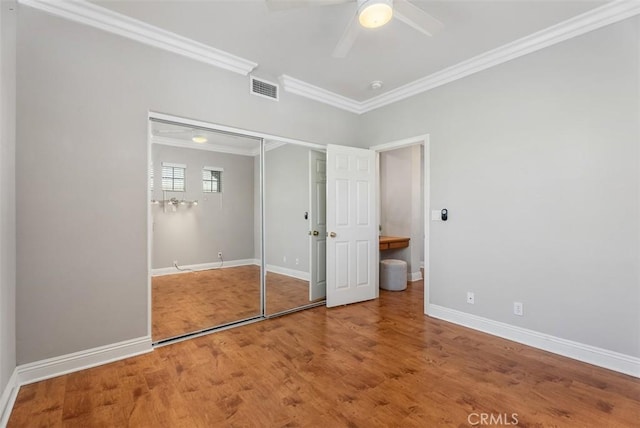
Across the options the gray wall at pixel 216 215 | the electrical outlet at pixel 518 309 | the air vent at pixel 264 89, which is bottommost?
the electrical outlet at pixel 518 309

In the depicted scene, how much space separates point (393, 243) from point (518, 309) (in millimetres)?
2277

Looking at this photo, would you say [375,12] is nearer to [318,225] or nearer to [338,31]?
[338,31]

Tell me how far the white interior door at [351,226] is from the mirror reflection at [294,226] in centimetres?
30

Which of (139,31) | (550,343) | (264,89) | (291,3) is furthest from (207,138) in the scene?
(550,343)

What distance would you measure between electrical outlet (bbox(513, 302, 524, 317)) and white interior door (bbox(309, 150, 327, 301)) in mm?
2282

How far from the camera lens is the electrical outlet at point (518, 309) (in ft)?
9.43

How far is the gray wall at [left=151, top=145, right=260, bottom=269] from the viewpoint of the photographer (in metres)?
3.52

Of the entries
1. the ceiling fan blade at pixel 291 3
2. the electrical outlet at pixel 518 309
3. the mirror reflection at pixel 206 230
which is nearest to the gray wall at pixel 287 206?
the mirror reflection at pixel 206 230

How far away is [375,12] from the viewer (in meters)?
1.93

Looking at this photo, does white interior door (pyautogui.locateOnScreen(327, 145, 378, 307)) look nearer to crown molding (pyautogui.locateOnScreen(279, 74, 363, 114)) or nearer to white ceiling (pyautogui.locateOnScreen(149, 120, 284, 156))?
crown molding (pyautogui.locateOnScreen(279, 74, 363, 114))

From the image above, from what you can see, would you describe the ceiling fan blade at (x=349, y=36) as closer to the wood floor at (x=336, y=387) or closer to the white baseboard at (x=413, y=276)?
the wood floor at (x=336, y=387)

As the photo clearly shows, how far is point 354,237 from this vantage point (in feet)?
13.6

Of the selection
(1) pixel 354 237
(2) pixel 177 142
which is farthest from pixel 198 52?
(1) pixel 354 237

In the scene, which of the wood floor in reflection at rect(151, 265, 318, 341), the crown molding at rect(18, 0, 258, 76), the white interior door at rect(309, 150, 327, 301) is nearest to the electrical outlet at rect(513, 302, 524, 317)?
the white interior door at rect(309, 150, 327, 301)
